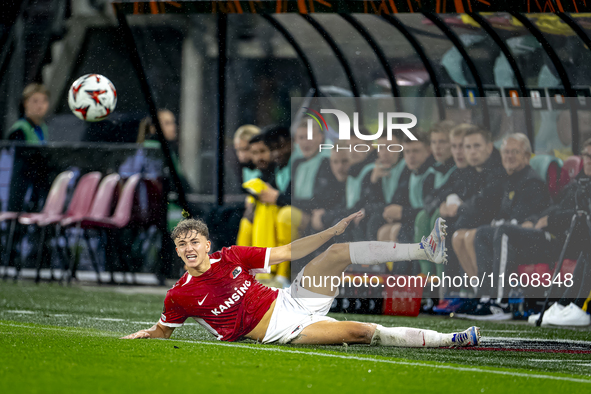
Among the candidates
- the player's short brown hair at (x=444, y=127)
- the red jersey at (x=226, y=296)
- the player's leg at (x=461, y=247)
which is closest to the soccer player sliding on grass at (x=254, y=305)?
the red jersey at (x=226, y=296)

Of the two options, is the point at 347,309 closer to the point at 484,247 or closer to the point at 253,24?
the point at 484,247

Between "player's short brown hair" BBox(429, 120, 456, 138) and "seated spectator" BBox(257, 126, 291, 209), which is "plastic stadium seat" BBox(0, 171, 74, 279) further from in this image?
"player's short brown hair" BBox(429, 120, 456, 138)

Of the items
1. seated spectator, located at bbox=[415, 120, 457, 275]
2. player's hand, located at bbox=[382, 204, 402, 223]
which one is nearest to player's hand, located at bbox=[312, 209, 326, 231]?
player's hand, located at bbox=[382, 204, 402, 223]

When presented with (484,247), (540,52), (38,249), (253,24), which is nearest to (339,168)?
(484,247)

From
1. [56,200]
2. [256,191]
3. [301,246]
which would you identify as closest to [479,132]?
[256,191]

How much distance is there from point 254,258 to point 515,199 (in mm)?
3199

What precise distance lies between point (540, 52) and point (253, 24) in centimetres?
1019

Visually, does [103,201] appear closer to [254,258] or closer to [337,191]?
[337,191]

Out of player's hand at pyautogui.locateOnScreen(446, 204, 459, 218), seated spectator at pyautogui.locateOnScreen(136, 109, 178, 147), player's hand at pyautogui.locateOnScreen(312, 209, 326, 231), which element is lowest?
player's hand at pyautogui.locateOnScreen(312, 209, 326, 231)

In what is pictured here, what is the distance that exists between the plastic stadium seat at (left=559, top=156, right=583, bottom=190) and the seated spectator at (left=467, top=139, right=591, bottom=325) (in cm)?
4

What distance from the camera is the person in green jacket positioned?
11102 millimetres

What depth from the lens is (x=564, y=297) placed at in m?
7.94

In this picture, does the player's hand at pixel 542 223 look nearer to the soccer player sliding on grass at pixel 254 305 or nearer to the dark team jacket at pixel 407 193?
the dark team jacket at pixel 407 193

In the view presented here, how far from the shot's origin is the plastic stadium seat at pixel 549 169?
26.4 feet
